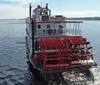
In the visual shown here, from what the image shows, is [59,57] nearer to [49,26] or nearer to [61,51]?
[61,51]

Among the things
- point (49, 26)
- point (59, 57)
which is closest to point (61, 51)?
point (59, 57)

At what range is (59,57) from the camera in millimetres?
19109

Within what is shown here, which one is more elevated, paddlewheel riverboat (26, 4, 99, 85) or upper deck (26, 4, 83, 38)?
upper deck (26, 4, 83, 38)

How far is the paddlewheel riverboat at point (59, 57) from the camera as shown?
688 inches

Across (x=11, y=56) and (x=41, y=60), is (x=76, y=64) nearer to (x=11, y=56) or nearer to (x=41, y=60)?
(x=41, y=60)

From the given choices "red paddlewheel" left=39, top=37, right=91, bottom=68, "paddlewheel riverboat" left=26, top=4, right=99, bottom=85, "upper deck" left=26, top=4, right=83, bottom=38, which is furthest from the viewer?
"upper deck" left=26, top=4, right=83, bottom=38

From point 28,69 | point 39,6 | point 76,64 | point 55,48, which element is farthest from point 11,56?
point 76,64

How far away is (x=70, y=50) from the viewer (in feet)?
63.6

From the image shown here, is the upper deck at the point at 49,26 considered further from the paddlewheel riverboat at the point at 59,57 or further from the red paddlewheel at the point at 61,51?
the red paddlewheel at the point at 61,51

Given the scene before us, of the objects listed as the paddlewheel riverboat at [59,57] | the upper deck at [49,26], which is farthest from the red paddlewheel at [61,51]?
the upper deck at [49,26]

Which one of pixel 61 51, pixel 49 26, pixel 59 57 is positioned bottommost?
pixel 59 57

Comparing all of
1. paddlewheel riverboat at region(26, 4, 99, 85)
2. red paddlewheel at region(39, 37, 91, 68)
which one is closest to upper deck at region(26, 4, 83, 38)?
paddlewheel riverboat at region(26, 4, 99, 85)

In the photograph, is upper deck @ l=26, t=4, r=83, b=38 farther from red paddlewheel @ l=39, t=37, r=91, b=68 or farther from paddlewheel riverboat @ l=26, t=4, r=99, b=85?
red paddlewheel @ l=39, t=37, r=91, b=68

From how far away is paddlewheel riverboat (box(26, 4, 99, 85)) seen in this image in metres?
17.5
